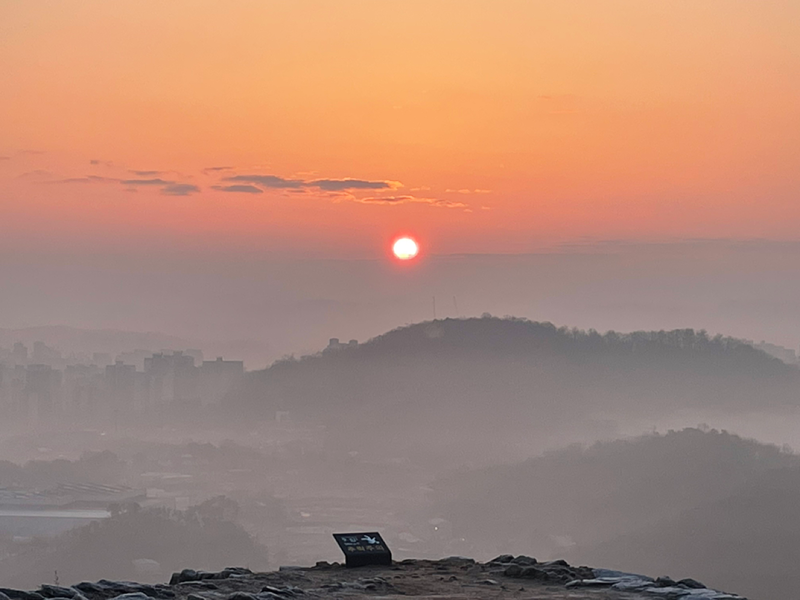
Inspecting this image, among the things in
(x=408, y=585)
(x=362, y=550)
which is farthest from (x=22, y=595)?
(x=362, y=550)

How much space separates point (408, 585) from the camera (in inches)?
764

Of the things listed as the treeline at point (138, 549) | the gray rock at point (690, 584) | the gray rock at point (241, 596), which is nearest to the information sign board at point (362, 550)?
the gray rock at point (241, 596)

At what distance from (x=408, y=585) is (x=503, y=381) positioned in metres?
170

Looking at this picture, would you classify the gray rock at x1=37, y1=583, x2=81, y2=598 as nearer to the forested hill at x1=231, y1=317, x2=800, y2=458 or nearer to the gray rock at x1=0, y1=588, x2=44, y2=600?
the gray rock at x1=0, y1=588, x2=44, y2=600

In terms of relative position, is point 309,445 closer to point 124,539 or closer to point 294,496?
point 294,496

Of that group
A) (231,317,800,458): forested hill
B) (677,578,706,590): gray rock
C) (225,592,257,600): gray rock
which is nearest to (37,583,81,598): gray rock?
(225,592,257,600): gray rock

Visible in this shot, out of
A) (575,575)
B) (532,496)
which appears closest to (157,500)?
(532,496)

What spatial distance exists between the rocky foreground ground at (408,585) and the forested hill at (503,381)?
148m

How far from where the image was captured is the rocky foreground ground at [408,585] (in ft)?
56.6

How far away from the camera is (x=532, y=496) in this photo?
134m

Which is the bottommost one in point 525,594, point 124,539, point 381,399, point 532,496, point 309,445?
point 525,594

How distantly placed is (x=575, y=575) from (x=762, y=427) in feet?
466

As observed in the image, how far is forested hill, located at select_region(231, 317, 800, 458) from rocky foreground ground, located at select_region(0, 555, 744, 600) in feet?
487

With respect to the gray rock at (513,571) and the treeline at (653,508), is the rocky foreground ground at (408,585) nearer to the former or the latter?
the gray rock at (513,571)
